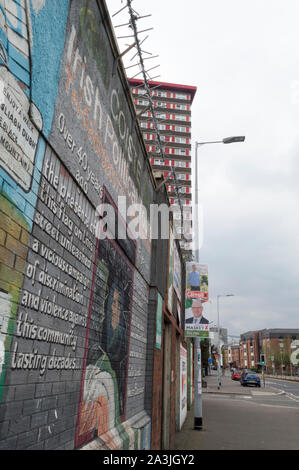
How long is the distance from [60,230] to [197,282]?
10.7 meters

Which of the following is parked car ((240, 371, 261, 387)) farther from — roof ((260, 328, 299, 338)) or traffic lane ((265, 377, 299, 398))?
roof ((260, 328, 299, 338))

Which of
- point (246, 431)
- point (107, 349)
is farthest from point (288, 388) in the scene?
point (107, 349)

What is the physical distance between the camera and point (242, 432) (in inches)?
450

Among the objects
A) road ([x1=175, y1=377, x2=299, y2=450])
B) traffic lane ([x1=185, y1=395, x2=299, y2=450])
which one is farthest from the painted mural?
traffic lane ([x1=185, y1=395, x2=299, y2=450])

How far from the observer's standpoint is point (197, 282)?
13203 millimetres

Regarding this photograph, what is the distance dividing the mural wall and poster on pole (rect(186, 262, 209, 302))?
8222 millimetres

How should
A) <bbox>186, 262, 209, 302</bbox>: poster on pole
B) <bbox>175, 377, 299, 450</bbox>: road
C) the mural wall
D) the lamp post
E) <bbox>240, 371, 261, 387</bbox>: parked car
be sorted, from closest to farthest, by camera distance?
1. the mural wall
2. <bbox>175, 377, 299, 450</bbox>: road
3. the lamp post
4. <bbox>186, 262, 209, 302</bbox>: poster on pole
5. <bbox>240, 371, 261, 387</bbox>: parked car

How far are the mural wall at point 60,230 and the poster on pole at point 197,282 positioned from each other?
324 inches

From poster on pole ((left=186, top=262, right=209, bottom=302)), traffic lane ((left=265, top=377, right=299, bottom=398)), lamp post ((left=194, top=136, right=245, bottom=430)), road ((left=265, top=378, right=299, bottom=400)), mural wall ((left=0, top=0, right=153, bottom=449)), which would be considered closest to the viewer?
mural wall ((left=0, top=0, right=153, bottom=449))

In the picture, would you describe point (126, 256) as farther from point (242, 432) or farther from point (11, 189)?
point (242, 432)

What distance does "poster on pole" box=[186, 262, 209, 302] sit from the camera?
13.0 metres

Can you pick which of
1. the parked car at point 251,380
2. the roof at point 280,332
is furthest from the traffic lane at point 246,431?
the roof at point 280,332
